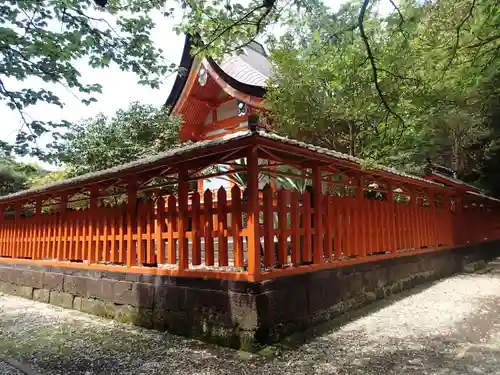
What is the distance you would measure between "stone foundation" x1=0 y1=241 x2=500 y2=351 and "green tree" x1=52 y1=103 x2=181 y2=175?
16.2 feet

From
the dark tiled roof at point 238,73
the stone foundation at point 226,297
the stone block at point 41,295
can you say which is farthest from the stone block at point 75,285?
the dark tiled roof at point 238,73

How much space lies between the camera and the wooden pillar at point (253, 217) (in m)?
4.53

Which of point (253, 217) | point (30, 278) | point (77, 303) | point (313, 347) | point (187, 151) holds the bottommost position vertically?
point (313, 347)

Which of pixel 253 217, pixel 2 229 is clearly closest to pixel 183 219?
pixel 253 217

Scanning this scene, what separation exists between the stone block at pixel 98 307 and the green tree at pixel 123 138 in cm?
652

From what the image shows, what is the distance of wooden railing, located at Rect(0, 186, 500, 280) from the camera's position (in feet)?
16.4

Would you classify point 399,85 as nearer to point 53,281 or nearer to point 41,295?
point 53,281

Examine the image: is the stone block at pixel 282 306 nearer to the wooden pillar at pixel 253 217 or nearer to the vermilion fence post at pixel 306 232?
the wooden pillar at pixel 253 217

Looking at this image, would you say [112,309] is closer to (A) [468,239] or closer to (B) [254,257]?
(B) [254,257]

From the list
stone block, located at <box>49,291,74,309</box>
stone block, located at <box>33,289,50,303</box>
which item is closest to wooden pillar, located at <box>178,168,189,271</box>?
stone block, located at <box>49,291,74,309</box>

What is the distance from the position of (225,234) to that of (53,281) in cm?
496

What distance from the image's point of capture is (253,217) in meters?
4.61

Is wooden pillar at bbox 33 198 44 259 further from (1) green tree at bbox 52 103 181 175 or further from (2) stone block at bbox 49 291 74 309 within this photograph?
(1) green tree at bbox 52 103 181 175

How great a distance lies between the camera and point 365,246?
22.4 ft
